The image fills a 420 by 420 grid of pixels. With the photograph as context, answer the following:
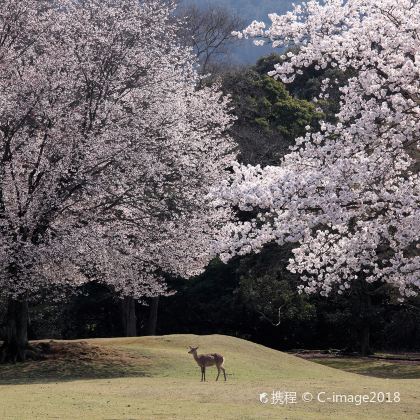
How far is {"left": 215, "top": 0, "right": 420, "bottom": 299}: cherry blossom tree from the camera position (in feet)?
41.0

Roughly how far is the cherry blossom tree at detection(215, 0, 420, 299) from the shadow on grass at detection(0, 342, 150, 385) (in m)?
11.9

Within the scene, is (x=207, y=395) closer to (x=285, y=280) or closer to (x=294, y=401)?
(x=294, y=401)

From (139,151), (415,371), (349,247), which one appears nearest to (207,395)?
(349,247)

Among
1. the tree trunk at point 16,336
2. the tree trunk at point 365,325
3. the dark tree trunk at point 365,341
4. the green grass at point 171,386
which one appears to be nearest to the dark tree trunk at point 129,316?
the green grass at point 171,386

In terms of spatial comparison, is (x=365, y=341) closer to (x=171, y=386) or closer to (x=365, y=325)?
(x=365, y=325)

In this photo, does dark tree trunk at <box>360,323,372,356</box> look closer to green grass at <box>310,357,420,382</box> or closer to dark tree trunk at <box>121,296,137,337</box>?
green grass at <box>310,357,420,382</box>

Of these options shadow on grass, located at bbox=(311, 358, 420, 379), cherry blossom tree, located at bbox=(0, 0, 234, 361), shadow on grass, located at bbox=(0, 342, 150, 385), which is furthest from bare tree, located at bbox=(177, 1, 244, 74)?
shadow on grass, located at bbox=(0, 342, 150, 385)

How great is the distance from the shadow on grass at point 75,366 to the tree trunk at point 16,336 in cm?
73

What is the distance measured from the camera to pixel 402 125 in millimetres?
12703

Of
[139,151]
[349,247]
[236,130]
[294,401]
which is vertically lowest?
[294,401]

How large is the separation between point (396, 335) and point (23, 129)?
24445mm

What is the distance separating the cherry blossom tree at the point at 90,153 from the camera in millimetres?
24562

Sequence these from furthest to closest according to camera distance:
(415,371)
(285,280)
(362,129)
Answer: (285,280) < (415,371) < (362,129)

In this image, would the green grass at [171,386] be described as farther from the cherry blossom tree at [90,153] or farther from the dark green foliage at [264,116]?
the dark green foliage at [264,116]
